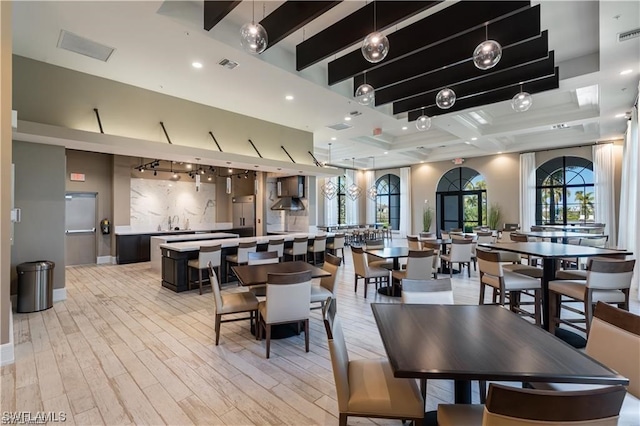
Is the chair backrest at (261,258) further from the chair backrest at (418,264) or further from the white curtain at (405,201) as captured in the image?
the white curtain at (405,201)

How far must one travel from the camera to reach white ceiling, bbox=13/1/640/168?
3.61 metres

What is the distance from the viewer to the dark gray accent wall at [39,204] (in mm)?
4762

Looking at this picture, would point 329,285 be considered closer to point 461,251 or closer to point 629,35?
point 461,251

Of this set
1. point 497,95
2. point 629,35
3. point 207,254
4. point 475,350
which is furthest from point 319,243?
point 629,35

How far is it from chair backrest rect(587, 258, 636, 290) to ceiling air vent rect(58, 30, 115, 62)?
6663 mm

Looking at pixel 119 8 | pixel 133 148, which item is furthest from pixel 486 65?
pixel 133 148

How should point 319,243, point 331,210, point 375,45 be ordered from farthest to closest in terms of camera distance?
point 331,210 → point 319,243 → point 375,45

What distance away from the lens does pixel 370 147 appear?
11.0 meters

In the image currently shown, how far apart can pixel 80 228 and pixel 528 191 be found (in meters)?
15.2

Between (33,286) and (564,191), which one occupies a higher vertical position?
(564,191)

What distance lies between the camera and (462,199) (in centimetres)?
1359

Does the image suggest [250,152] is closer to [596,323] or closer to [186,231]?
[186,231]

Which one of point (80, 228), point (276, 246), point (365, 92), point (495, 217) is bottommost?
point (276, 246)

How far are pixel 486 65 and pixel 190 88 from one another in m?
4.97
